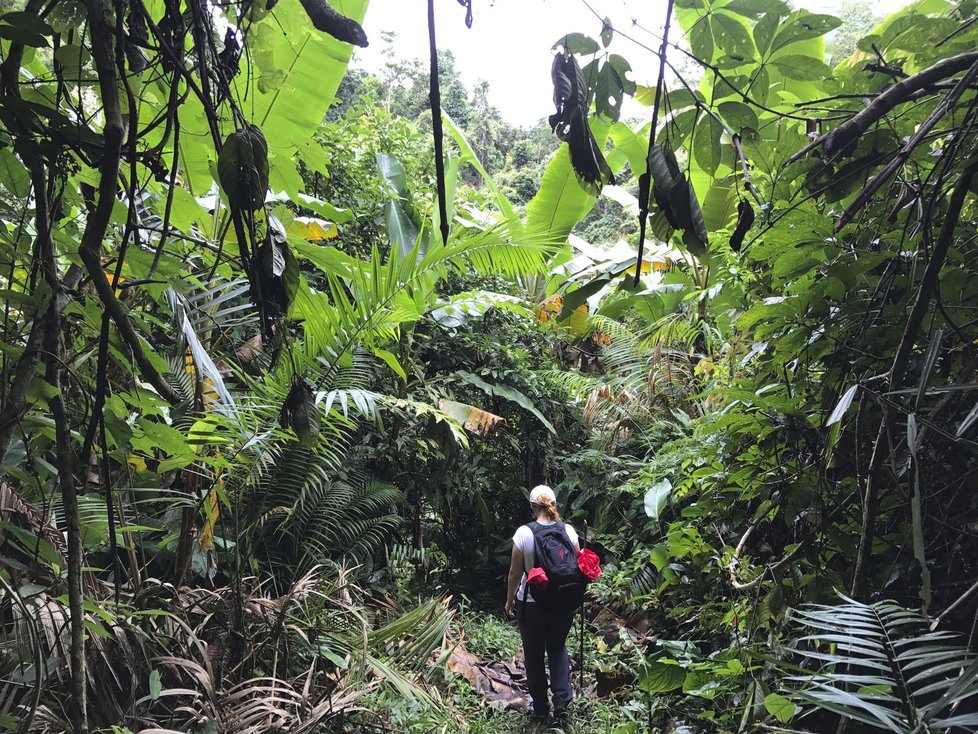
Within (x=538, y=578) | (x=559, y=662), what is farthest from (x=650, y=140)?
(x=559, y=662)

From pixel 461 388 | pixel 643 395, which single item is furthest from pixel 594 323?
pixel 461 388

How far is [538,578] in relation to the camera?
3.48 meters

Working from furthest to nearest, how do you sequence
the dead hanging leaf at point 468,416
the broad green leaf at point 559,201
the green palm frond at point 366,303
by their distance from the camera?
1. the dead hanging leaf at point 468,416
2. the broad green leaf at point 559,201
3. the green palm frond at point 366,303

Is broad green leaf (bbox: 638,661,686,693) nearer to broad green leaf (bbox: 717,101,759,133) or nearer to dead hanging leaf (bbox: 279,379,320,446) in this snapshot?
dead hanging leaf (bbox: 279,379,320,446)

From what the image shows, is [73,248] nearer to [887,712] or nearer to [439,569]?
[887,712]

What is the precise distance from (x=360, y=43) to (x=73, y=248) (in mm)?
885

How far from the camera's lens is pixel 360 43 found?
0.74 metres

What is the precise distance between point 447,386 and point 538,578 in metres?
2.64

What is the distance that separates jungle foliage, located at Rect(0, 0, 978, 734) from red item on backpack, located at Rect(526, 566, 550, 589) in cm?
63

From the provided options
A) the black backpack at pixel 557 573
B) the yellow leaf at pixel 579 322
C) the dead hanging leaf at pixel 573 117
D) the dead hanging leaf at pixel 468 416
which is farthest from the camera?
the yellow leaf at pixel 579 322

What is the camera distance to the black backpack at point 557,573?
11.6ft

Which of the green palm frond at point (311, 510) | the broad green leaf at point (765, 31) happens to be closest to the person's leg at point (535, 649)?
the green palm frond at point (311, 510)

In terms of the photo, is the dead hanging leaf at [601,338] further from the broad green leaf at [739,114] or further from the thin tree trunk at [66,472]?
the thin tree trunk at [66,472]

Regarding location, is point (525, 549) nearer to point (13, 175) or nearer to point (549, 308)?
point (13, 175)
